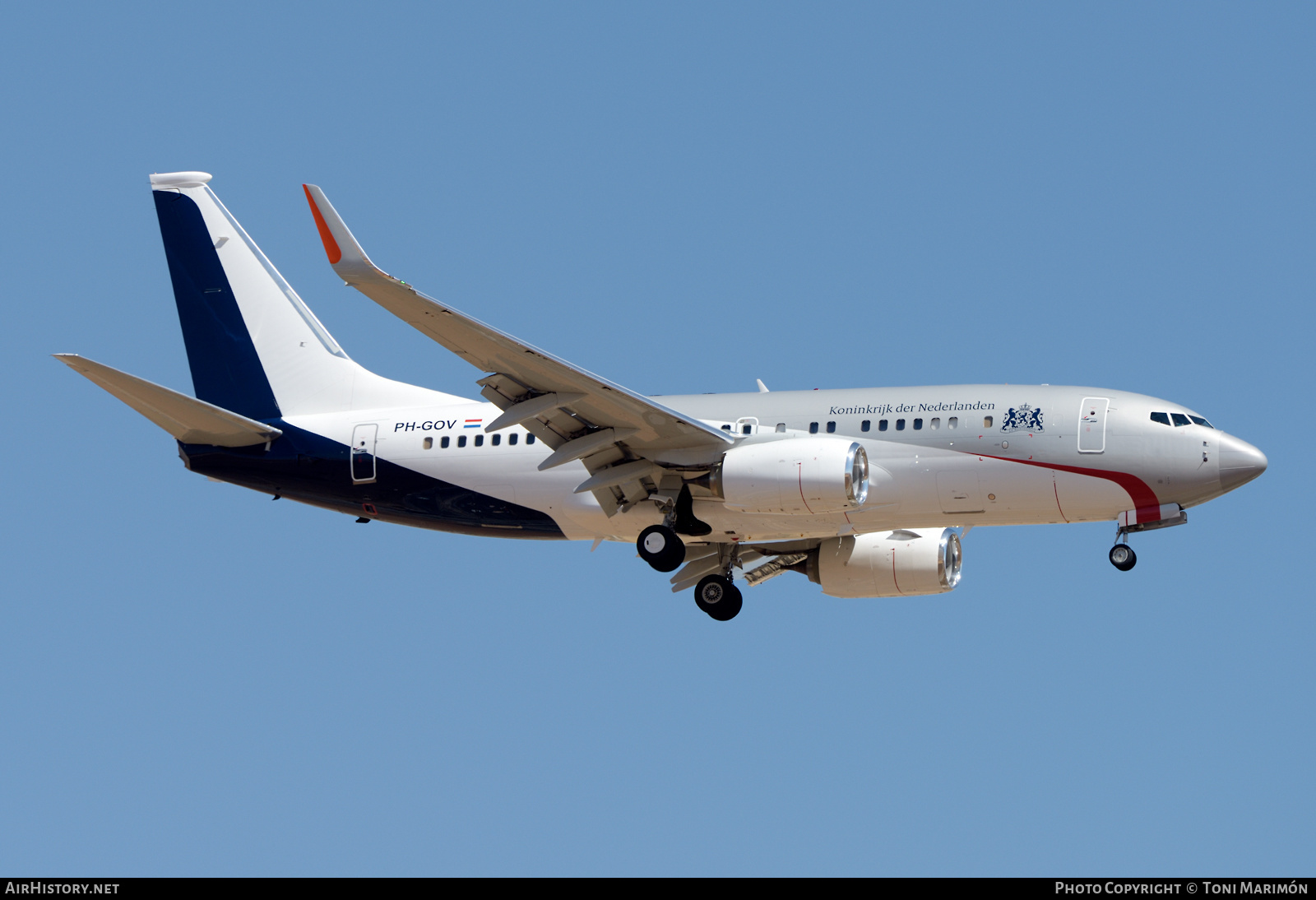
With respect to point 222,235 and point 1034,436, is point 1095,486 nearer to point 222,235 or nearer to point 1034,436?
point 1034,436

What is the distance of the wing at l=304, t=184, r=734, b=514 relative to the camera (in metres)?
29.9

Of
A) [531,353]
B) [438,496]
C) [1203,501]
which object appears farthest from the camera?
[438,496]

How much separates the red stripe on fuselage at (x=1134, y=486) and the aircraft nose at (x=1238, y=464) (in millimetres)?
1369

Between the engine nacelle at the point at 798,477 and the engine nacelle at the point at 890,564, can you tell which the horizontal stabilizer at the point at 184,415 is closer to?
the engine nacelle at the point at 798,477

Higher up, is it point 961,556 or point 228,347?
point 228,347

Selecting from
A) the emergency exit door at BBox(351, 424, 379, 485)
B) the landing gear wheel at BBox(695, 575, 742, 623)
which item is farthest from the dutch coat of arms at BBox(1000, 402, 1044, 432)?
the emergency exit door at BBox(351, 424, 379, 485)

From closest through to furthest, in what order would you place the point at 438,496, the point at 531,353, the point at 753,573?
the point at 531,353
the point at 438,496
the point at 753,573

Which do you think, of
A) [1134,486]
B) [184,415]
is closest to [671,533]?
[1134,486]

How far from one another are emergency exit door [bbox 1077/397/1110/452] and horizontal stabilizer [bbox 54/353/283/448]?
17.5m

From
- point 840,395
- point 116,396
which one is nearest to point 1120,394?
point 840,395

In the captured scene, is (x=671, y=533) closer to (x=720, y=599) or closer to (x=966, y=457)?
(x=720, y=599)

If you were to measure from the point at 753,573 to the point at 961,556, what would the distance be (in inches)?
192

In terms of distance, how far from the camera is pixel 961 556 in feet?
134

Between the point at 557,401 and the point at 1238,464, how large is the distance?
43.9ft
